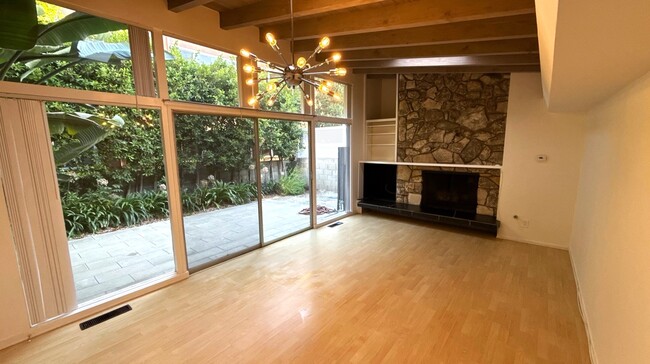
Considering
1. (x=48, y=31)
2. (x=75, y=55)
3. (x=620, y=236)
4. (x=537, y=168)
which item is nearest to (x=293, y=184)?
(x=75, y=55)

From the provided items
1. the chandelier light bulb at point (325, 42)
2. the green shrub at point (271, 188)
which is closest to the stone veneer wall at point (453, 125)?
the green shrub at point (271, 188)

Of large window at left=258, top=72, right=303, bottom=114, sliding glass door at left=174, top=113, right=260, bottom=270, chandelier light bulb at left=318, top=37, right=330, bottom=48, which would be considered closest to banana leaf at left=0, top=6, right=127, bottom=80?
sliding glass door at left=174, top=113, right=260, bottom=270

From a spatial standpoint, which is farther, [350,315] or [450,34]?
[450,34]

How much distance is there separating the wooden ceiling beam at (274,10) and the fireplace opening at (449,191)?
371cm

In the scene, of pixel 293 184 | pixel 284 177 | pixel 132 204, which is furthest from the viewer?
pixel 293 184

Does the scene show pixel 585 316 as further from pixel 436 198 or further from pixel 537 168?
pixel 436 198

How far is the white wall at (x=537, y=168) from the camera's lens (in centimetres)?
412

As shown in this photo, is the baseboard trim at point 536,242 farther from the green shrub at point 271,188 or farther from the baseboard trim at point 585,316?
the green shrub at point 271,188

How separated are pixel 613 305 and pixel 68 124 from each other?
4.53 metres

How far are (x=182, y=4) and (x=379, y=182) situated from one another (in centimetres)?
475

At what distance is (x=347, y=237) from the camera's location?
15.6 ft

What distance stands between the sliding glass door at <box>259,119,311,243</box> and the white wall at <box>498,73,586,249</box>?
340 centimetres

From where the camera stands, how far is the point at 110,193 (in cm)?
327

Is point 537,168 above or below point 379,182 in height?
above
